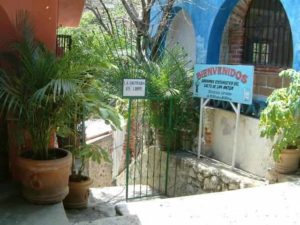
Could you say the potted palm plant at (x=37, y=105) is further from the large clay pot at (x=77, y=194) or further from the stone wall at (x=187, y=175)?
the stone wall at (x=187, y=175)

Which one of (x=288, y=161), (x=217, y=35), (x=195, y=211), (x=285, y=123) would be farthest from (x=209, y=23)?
(x=195, y=211)

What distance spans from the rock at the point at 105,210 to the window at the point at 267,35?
11.2 ft

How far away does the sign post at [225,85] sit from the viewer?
603 cm

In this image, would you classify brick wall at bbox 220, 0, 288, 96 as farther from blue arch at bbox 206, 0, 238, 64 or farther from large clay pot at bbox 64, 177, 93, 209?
large clay pot at bbox 64, 177, 93, 209

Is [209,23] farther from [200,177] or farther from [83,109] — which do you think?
[83,109]

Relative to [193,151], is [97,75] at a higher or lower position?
higher

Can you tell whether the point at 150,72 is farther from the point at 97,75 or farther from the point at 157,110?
the point at 97,75

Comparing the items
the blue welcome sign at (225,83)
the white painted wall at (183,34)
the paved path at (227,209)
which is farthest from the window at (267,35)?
the paved path at (227,209)

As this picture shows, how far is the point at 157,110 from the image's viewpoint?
284 inches

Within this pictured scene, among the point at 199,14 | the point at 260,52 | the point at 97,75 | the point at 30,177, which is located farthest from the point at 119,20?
the point at 30,177

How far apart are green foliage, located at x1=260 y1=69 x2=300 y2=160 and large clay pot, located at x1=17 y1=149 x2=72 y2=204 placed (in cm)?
246

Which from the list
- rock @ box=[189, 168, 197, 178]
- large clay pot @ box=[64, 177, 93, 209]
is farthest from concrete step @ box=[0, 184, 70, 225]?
rock @ box=[189, 168, 197, 178]

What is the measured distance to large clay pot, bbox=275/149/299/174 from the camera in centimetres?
513

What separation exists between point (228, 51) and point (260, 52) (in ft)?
2.61
